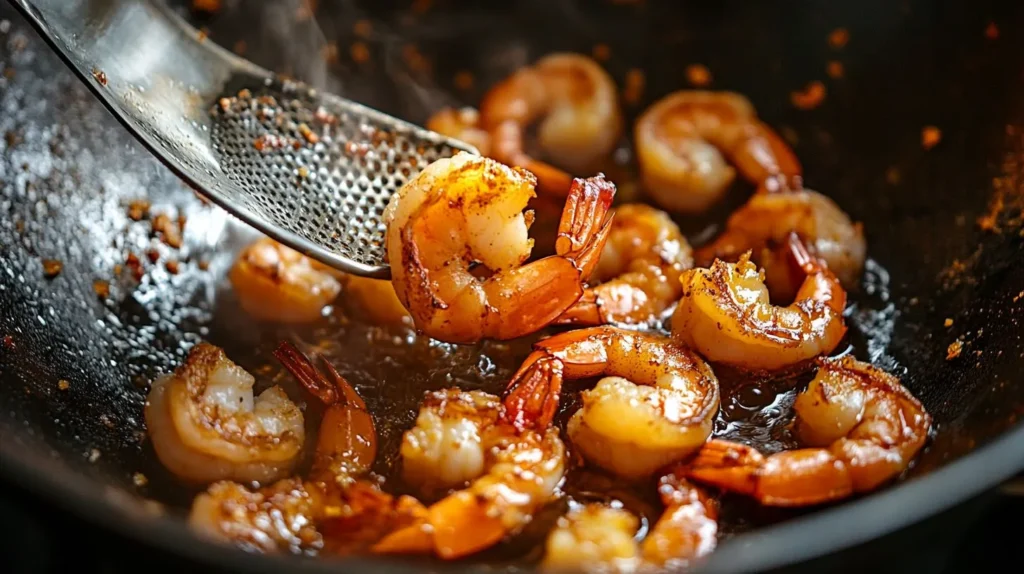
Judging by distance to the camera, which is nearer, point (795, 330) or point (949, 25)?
point (795, 330)

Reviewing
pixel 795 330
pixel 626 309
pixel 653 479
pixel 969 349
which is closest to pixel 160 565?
pixel 653 479

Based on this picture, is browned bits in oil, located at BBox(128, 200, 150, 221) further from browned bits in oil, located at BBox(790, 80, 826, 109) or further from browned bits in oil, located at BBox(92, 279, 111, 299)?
browned bits in oil, located at BBox(790, 80, 826, 109)

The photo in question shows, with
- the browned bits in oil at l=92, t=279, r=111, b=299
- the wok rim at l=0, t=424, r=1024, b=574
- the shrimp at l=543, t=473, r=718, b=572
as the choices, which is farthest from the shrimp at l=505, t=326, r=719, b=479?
the browned bits in oil at l=92, t=279, r=111, b=299

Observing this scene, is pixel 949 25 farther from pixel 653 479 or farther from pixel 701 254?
pixel 653 479

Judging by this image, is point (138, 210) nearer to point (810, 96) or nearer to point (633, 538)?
point (633, 538)

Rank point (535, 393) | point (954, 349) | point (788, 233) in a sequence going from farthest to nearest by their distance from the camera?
point (788, 233), point (954, 349), point (535, 393)

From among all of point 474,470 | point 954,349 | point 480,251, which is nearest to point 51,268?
point 480,251

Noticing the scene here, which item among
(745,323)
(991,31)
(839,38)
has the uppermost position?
Result: (991,31)
